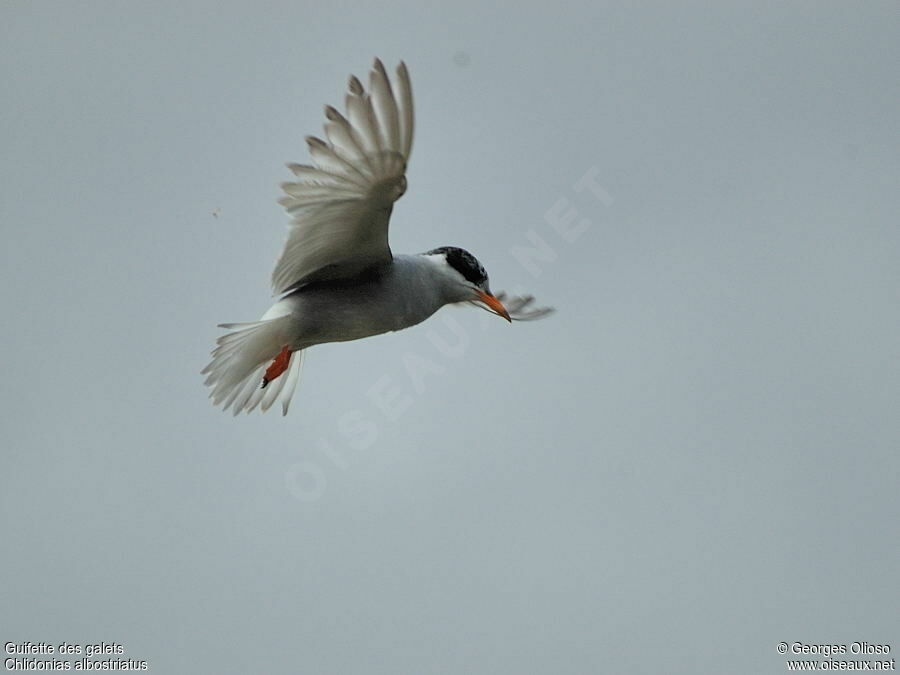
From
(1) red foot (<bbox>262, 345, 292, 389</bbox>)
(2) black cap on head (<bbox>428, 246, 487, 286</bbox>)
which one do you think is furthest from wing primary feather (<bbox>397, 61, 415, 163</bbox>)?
(1) red foot (<bbox>262, 345, 292, 389</bbox>)

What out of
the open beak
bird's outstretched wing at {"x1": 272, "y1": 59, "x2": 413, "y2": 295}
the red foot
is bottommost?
the open beak

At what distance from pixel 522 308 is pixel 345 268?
2.11m

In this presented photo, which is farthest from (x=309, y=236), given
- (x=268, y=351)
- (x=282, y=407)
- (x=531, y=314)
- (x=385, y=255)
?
(x=531, y=314)

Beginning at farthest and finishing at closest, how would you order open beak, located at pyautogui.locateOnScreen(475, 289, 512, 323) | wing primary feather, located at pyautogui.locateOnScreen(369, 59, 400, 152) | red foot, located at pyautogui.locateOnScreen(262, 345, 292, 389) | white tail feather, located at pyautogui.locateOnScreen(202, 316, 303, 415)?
open beak, located at pyautogui.locateOnScreen(475, 289, 512, 323), red foot, located at pyautogui.locateOnScreen(262, 345, 292, 389), white tail feather, located at pyautogui.locateOnScreen(202, 316, 303, 415), wing primary feather, located at pyautogui.locateOnScreen(369, 59, 400, 152)

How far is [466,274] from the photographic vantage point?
797 centimetres

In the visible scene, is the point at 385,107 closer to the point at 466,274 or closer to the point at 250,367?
the point at 466,274

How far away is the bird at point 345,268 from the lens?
20.9 feet

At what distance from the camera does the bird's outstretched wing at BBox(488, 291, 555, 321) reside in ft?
29.9

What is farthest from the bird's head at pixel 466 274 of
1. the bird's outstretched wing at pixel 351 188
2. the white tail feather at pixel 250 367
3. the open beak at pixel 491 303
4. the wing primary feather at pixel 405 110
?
the wing primary feather at pixel 405 110

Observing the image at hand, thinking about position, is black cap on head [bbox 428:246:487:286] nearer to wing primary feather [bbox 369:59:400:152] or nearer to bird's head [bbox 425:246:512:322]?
bird's head [bbox 425:246:512:322]

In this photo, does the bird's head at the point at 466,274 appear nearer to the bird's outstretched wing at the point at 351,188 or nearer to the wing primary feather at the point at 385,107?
the bird's outstretched wing at the point at 351,188

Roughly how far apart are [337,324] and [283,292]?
443 mm

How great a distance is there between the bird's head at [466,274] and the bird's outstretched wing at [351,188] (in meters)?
0.66

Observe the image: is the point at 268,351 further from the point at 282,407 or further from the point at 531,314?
the point at 531,314
